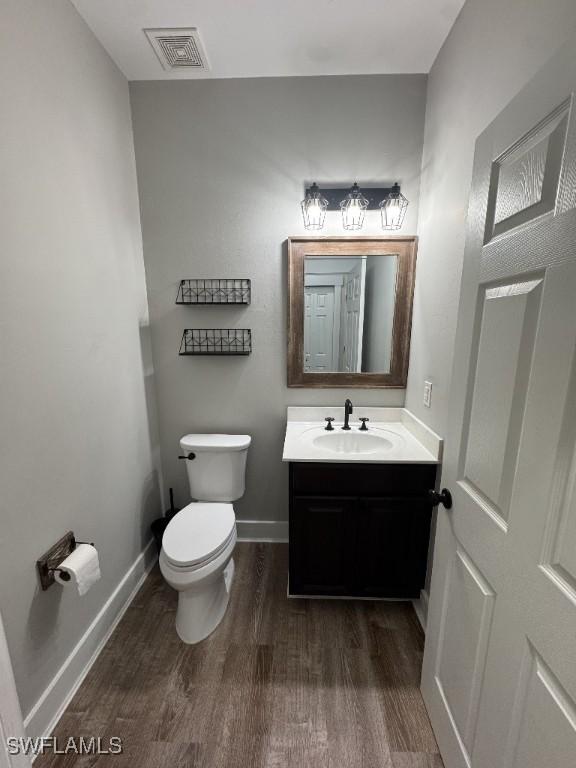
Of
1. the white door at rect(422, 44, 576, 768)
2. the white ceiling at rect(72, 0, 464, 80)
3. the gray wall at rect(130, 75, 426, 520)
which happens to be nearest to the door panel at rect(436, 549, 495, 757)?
the white door at rect(422, 44, 576, 768)

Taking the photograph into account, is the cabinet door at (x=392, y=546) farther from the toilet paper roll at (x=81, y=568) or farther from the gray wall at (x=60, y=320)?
the gray wall at (x=60, y=320)

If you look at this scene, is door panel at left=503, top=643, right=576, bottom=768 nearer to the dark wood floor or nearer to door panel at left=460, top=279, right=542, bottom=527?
door panel at left=460, top=279, right=542, bottom=527

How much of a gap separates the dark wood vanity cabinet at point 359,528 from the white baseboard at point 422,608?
4cm

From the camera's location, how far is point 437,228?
1.54 m

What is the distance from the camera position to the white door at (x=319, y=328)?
190 centimetres

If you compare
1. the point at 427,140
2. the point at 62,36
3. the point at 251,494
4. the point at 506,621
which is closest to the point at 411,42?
the point at 427,140

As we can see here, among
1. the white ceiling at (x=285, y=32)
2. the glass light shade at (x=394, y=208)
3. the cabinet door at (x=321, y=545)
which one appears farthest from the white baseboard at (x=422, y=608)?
the white ceiling at (x=285, y=32)

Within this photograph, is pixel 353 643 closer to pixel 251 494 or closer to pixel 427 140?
pixel 251 494

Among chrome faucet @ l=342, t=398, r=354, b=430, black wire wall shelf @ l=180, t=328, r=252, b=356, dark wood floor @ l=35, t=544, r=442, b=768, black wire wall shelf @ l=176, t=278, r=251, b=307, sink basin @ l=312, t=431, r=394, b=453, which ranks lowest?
dark wood floor @ l=35, t=544, r=442, b=768

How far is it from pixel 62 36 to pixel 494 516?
7.38 ft

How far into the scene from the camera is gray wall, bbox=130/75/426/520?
173 centimetres

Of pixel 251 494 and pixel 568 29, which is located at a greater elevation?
pixel 568 29

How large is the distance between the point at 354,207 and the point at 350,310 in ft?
1.77

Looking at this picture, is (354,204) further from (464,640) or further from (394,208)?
(464,640)
